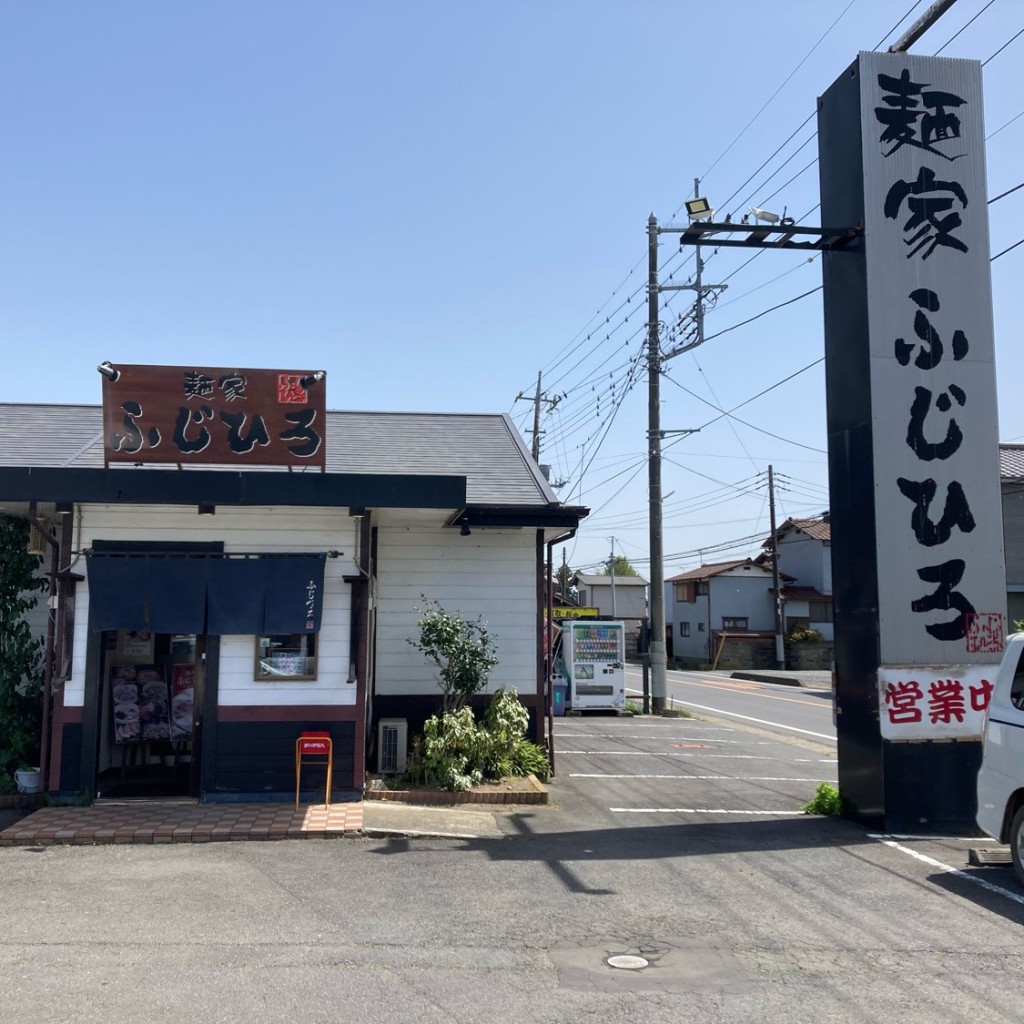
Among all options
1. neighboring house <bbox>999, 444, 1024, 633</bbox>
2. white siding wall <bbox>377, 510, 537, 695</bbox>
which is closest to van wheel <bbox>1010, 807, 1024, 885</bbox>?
white siding wall <bbox>377, 510, 537, 695</bbox>

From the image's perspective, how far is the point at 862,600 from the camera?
997 centimetres

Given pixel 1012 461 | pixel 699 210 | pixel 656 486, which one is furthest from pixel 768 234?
pixel 1012 461

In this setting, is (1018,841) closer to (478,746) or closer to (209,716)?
(478,746)

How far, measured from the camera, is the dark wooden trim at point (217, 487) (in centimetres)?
968

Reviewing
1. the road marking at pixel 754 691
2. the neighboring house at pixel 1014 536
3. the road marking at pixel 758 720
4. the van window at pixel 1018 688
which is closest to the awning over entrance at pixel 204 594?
the van window at pixel 1018 688

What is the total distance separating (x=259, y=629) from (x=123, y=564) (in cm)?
164

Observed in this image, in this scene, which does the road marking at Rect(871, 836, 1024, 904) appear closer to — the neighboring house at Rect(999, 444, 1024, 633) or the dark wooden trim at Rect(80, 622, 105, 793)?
the dark wooden trim at Rect(80, 622, 105, 793)

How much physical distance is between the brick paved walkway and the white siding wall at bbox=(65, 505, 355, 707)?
1180mm

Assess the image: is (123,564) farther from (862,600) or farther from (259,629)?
(862,600)

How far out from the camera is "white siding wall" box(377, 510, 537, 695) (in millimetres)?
12320

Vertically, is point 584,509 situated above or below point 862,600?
above

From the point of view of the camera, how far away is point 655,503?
2311 cm

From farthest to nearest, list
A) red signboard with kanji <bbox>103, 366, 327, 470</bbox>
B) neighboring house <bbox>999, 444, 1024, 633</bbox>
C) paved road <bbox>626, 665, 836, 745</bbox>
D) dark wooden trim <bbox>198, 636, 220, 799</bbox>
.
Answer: neighboring house <bbox>999, 444, 1024, 633</bbox>, paved road <bbox>626, 665, 836, 745</bbox>, dark wooden trim <bbox>198, 636, 220, 799</bbox>, red signboard with kanji <bbox>103, 366, 327, 470</bbox>

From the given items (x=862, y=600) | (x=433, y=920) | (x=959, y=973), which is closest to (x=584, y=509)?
(x=862, y=600)
